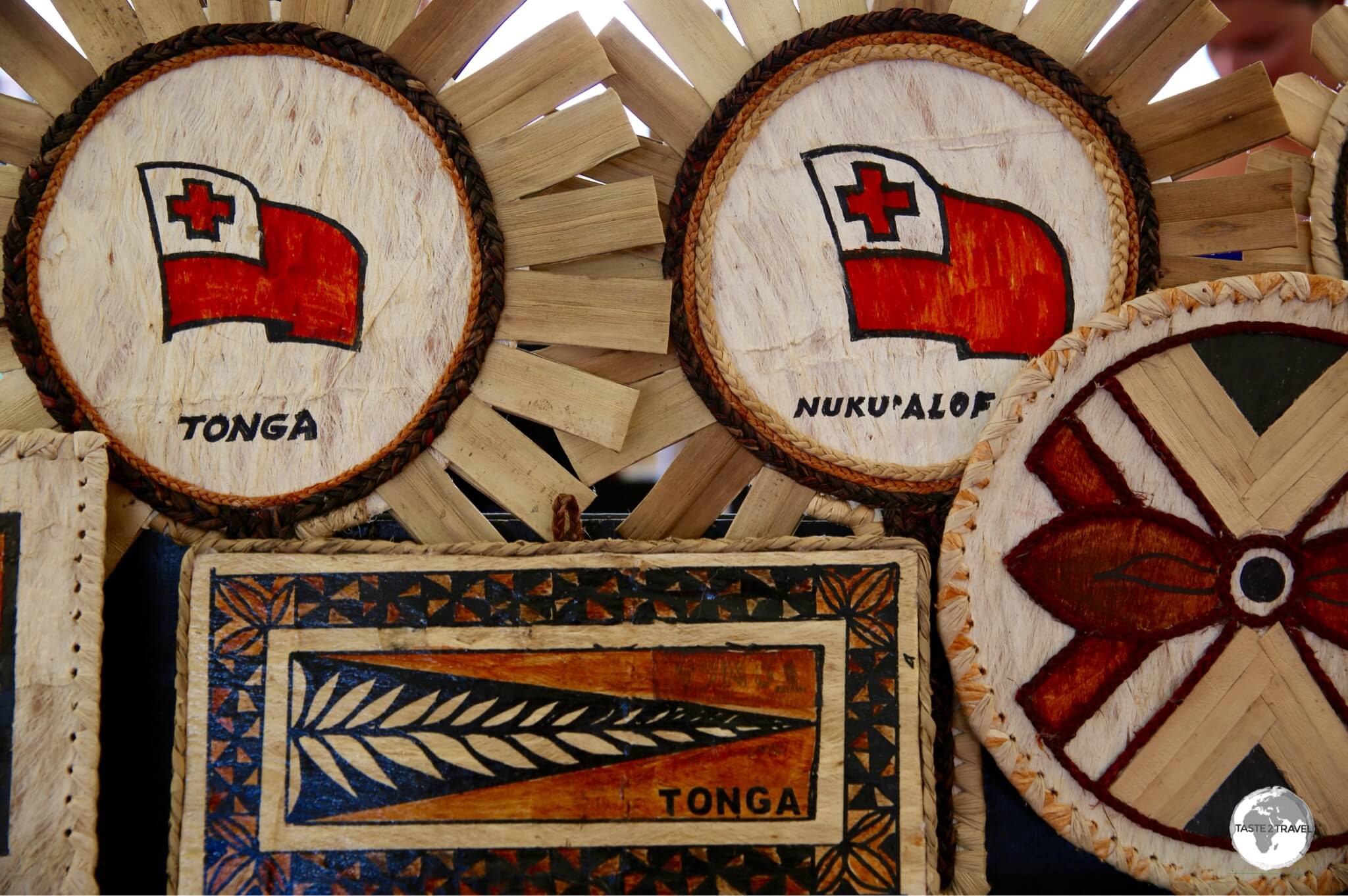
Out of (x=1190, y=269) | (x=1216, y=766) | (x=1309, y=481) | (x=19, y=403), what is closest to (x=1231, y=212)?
(x=1190, y=269)

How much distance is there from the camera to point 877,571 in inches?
44.2

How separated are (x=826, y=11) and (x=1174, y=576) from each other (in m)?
0.83

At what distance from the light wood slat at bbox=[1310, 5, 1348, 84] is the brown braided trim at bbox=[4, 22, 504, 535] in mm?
1262

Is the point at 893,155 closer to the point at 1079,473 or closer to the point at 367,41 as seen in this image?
the point at 1079,473

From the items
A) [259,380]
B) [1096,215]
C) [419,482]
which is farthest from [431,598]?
[1096,215]

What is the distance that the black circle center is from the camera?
1.14 m

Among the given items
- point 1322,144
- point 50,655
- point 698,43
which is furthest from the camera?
point 1322,144

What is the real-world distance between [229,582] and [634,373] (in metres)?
0.55

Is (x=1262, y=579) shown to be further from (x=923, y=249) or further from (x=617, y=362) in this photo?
(x=617, y=362)

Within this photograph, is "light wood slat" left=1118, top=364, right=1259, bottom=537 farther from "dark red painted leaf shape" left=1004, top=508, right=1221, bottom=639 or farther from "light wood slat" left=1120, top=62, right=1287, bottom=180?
"light wood slat" left=1120, top=62, right=1287, bottom=180

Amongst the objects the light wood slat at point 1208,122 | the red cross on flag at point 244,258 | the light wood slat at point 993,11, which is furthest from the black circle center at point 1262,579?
the red cross on flag at point 244,258

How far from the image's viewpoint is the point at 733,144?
1.16 metres

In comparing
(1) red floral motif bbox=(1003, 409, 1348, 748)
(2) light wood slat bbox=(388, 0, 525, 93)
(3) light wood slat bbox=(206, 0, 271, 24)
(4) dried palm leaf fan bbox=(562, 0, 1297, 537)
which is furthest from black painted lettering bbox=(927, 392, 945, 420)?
(3) light wood slat bbox=(206, 0, 271, 24)

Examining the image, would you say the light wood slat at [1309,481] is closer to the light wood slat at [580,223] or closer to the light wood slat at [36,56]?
the light wood slat at [580,223]
